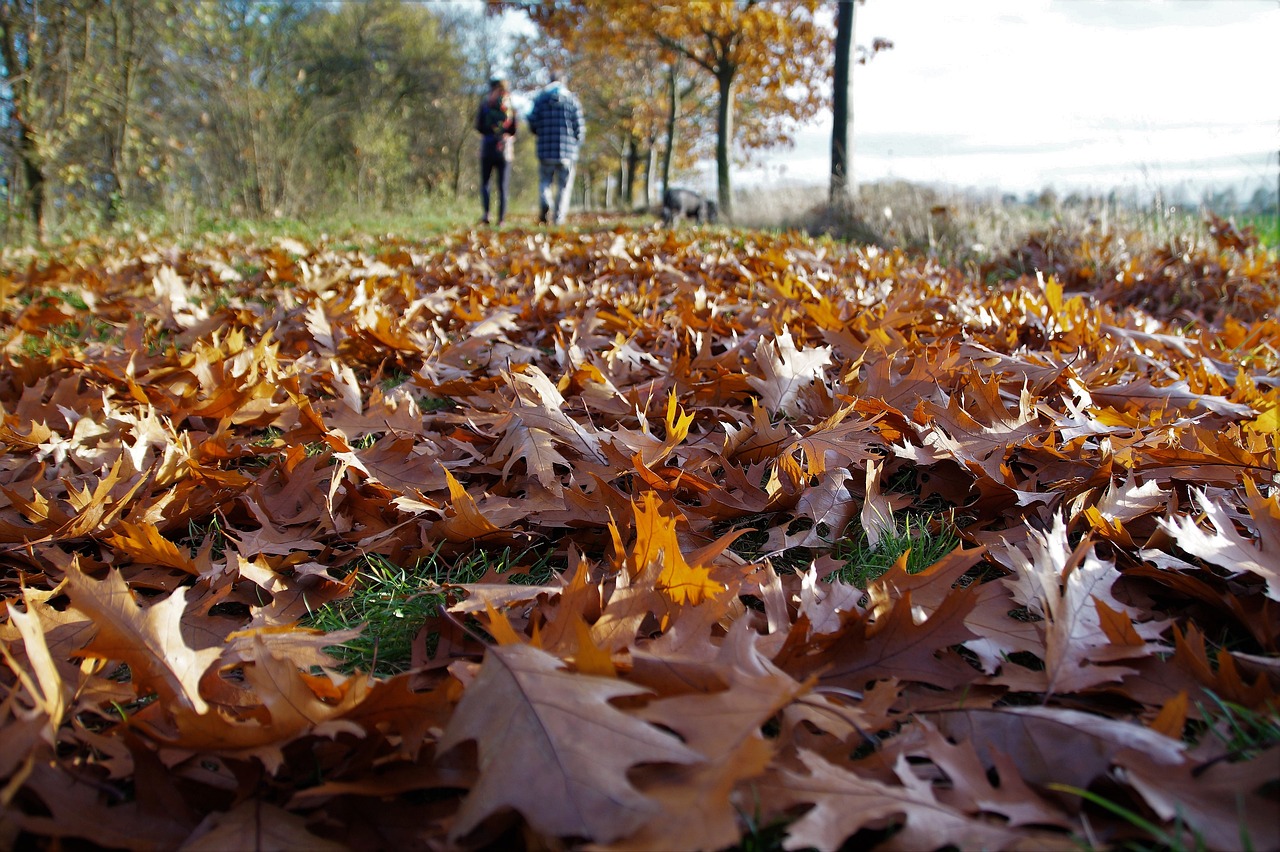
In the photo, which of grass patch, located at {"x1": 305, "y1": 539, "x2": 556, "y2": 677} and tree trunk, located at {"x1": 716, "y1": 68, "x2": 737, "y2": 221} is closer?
grass patch, located at {"x1": 305, "y1": 539, "x2": 556, "y2": 677}

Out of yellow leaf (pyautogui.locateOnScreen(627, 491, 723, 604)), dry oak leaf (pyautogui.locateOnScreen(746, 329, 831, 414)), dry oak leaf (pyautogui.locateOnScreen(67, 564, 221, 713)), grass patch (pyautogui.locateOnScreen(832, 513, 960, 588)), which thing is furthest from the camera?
dry oak leaf (pyautogui.locateOnScreen(746, 329, 831, 414))

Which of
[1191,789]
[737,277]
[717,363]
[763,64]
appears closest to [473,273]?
[737,277]

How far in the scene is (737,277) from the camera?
4.12 metres

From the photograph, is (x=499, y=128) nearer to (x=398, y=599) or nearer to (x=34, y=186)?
(x=34, y=186)

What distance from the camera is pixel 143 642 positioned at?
102 centimetres

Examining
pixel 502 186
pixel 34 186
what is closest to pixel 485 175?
pixel 502 186

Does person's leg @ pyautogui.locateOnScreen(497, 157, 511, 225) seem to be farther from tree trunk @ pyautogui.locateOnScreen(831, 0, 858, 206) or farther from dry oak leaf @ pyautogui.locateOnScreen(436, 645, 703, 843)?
dry oak leaf @ pyautogui.locateOnScreen(436, 645, 703, 843)

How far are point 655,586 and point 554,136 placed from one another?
1164 cm

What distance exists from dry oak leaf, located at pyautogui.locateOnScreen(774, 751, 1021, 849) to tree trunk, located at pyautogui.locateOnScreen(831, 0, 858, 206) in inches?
414

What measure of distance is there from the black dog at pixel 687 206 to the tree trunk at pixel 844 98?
3.10 metres

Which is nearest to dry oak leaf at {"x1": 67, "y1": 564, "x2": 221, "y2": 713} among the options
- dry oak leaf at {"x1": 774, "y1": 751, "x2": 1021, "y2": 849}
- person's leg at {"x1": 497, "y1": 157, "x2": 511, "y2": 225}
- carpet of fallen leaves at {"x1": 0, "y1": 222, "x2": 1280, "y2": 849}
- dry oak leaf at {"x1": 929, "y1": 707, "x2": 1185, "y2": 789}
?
carpet of fallen leaves at {"x1": 0, "y1": 222, "x2": 1280, "y2": 849}

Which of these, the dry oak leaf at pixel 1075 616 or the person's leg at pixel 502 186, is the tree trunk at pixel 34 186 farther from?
the dry oak leaf at pixel 1075 616

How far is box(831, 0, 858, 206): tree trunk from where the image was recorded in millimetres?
10633

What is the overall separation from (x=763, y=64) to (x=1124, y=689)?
1707 centimetres
